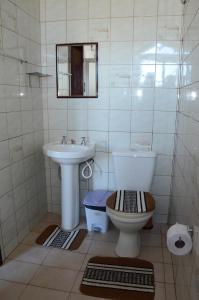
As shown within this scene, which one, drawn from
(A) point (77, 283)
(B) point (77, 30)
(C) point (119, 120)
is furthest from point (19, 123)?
(A) point (77, 283)

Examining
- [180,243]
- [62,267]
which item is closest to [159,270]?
[62,267]

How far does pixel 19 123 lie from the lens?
6.89 feet

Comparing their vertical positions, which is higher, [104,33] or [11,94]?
[104,33]

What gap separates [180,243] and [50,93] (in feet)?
6.15

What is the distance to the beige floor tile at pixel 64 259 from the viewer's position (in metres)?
1.89

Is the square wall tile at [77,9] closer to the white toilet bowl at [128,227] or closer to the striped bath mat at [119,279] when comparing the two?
the white toilet bowl at [128,227]

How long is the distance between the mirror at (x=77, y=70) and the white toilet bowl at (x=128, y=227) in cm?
117

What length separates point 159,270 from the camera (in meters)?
1.84

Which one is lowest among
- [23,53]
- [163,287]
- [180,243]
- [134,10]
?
[163,287]

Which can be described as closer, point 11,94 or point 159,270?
point 159,270

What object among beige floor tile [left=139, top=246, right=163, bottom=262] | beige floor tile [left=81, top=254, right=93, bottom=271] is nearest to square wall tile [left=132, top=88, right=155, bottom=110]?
beige floor tile [left=139, top=246, right=163, bottom=262]

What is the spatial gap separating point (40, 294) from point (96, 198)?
94cm

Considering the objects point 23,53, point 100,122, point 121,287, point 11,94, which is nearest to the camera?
point 121,287

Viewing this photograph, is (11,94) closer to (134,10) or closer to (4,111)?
(4,111)
